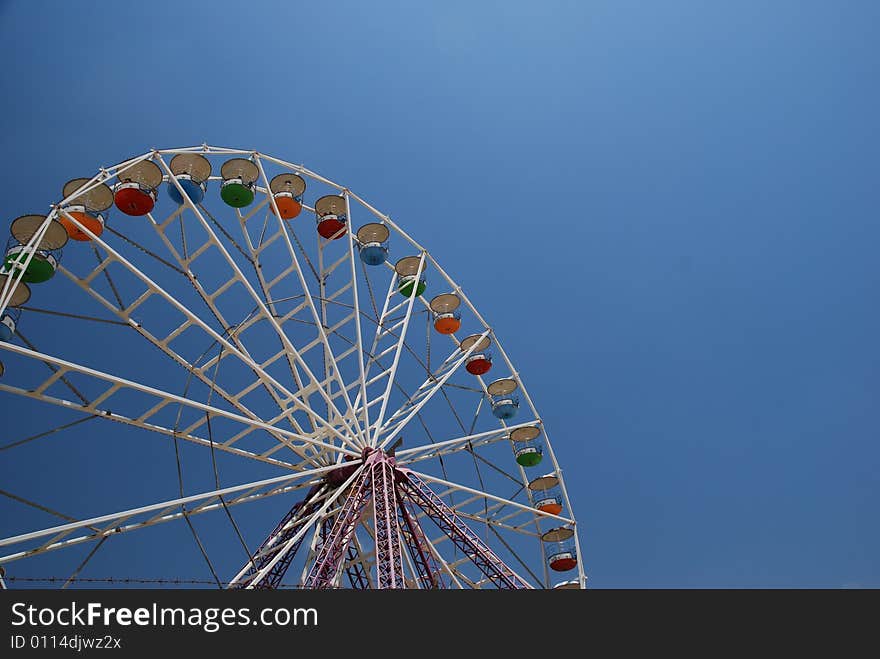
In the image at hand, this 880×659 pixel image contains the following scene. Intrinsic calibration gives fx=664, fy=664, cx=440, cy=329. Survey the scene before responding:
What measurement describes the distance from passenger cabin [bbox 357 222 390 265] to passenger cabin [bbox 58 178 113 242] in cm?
686

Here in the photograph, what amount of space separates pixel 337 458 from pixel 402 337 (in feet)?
12.7

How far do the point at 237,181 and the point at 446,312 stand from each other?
756 centimetres

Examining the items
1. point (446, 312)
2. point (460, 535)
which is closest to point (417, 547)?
point (460, 535)

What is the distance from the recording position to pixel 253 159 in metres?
16.7

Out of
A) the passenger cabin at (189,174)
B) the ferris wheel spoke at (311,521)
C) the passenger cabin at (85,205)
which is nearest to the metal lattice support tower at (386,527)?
the ferris wheel spoke at (311,521)

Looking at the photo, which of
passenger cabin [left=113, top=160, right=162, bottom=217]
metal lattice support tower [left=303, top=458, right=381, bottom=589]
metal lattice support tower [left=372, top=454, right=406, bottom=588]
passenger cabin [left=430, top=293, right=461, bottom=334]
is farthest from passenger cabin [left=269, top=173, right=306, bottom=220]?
metal lattice support tower [left=372, top=454, right=406, bottom=588]

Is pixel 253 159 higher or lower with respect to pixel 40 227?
higher

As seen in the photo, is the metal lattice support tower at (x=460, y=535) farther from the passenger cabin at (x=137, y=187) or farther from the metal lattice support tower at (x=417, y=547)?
the passenger cabin at (x=137, y=187)

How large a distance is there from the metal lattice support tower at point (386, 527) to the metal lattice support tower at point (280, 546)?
67.4 inches

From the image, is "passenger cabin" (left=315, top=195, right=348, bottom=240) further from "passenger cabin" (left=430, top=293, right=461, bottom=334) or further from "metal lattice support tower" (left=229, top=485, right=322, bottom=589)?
"metal lattice support tower" (left=229, top=485, right=322, bottom=589)
